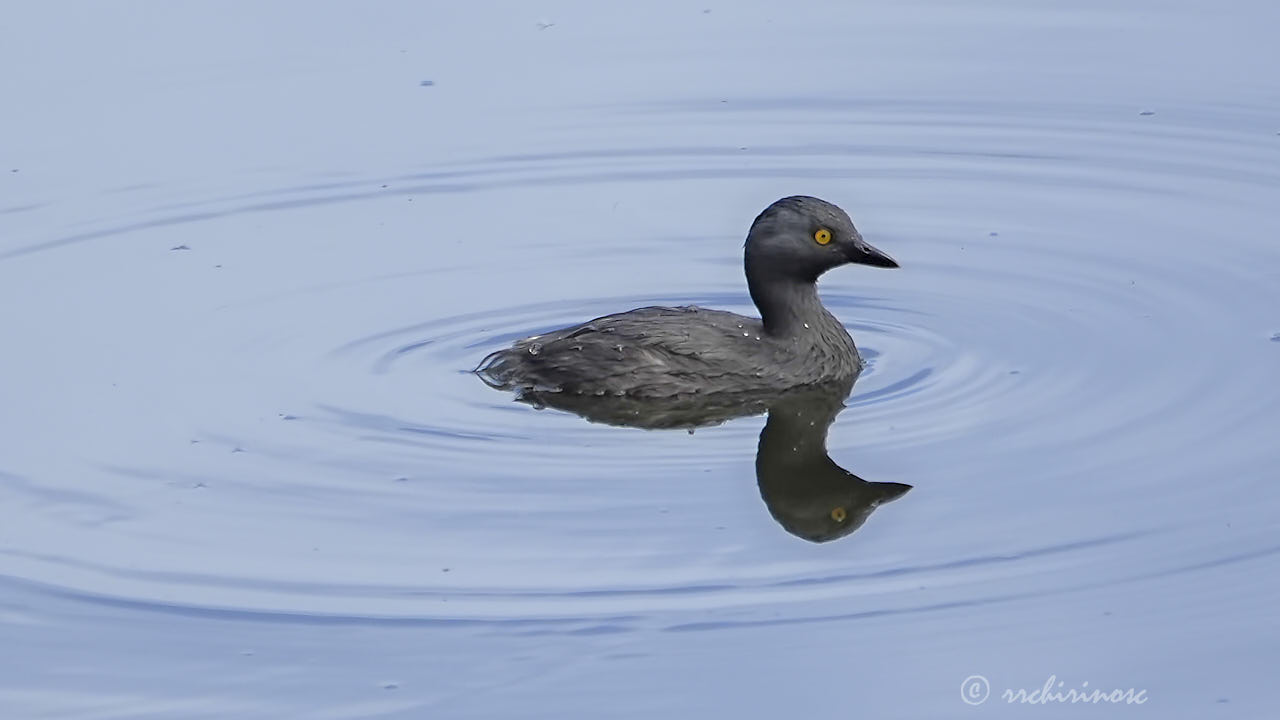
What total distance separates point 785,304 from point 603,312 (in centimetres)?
117

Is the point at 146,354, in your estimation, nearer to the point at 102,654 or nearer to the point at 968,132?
the point at 102,654

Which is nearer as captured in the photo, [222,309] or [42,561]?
[42,561]

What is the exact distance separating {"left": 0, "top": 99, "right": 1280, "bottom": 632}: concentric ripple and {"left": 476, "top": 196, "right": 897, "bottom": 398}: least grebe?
0.28m

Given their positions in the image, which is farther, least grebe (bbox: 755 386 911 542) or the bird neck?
the bird neck

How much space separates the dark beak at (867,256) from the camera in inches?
430

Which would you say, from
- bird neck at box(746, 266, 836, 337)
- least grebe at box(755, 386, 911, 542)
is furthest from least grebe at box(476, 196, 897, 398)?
least grebe at box(755, 386, 911, 542)

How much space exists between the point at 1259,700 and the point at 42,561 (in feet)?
14.3

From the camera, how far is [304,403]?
1031cm

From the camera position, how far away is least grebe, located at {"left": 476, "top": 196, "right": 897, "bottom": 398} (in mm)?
10586

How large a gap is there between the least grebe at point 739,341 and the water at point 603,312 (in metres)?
0.31

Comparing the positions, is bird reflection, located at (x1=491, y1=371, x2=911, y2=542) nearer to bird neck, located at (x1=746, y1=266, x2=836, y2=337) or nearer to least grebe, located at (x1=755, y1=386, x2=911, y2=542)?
least grebe, located at (x1=755, y1=386, x2=911, y2=542)

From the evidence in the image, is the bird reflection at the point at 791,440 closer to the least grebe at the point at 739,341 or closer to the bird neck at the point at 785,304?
the least grebe at the point at 739,341

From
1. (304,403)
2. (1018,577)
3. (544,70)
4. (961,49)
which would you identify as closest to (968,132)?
(961,49)

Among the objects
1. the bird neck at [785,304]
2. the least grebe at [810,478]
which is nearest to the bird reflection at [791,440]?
the least grebe at [810,478]
